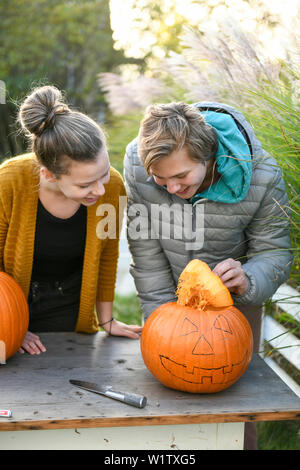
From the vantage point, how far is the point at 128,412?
1438 millimetres

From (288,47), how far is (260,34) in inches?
25.3

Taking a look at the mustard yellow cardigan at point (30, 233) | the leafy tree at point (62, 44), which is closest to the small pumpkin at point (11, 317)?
the mustard yellow cardigan at point (30, 233)

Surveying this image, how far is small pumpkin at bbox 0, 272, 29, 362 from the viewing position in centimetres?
172

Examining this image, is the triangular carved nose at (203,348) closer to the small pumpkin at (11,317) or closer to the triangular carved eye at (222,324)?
the triangular carved eye at (222,324)

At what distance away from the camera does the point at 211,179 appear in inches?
76.9

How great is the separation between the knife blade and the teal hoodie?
80 centimetres

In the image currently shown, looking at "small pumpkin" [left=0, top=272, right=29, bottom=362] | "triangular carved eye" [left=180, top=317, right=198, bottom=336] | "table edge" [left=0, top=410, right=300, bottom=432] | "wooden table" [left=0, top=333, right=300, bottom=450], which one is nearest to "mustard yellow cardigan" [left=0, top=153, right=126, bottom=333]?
"small pumpkin" [left=0, top=272, right=29, bottom=362]

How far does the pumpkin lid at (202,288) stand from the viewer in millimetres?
1565

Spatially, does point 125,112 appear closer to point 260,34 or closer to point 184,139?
point 260,34

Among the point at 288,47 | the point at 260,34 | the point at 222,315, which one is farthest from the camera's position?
the point at 260,34

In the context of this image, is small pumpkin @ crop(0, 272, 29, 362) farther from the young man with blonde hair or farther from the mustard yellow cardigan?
the young man with blonde hair

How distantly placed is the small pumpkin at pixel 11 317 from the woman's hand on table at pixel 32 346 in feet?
0.22
